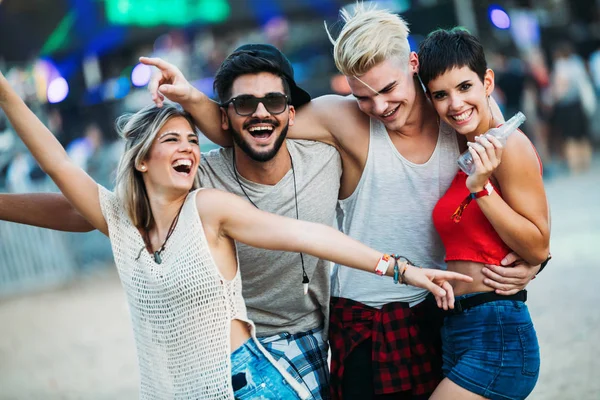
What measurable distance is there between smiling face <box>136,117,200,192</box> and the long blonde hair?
25 millimetres

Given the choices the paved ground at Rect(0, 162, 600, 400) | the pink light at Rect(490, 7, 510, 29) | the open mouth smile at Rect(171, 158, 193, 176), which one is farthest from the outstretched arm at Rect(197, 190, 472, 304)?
the pink light at Rect(490, 7, 510, 29)

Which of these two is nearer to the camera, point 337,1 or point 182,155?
point 182,155

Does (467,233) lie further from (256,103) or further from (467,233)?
(256,103)

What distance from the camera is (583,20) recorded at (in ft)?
61.0

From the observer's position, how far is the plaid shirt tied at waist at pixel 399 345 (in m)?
3.23

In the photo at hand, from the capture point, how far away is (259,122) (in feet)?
10.3

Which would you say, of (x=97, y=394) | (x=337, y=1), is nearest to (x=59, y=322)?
(x=97, y=394)

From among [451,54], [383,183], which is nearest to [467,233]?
[383,183]

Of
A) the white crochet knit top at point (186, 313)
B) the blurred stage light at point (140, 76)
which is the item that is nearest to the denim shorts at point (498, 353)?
the white crochet knit top at point (186, 313)

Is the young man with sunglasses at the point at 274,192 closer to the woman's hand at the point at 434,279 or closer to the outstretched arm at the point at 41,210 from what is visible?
the outstretched arm at the point at 41,210

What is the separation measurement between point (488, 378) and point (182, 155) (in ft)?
4.99

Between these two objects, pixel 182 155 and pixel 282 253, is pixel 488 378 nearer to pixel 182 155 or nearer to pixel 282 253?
pixel 282 253

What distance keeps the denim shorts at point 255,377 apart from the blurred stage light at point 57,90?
13113 millimetres

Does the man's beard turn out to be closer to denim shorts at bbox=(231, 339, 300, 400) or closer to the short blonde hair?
the short blonde hair
